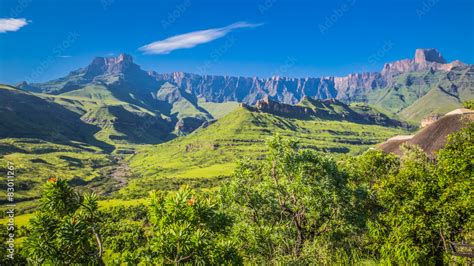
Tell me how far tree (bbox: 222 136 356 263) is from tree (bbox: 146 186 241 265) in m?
10.1

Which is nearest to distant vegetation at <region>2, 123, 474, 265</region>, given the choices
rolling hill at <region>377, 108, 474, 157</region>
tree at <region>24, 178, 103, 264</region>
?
tree at <region>24, 178, 103, 264</region>

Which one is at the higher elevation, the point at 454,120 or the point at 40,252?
the point at 454,120

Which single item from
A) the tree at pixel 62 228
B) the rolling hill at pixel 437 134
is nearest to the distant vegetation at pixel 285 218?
the tree at pixel 62 228

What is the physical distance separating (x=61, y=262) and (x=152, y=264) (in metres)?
3.43

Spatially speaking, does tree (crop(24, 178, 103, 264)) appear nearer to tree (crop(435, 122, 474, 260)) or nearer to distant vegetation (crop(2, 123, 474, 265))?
distant vegetation (crop(2, 123, 474, 265))

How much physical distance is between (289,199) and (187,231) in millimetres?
16738

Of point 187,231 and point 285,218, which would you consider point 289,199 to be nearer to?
point 285,218

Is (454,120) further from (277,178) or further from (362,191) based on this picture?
(277,178)

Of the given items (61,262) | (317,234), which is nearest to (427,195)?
(317,234)

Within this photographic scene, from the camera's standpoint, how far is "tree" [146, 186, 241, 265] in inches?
499

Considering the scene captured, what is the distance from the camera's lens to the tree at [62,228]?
12633 mm

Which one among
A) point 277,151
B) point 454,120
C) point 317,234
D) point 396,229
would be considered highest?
point 454,120

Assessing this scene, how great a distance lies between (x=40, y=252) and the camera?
41.4ft

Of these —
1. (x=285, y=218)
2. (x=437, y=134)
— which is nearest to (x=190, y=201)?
(x=285, y=218)
